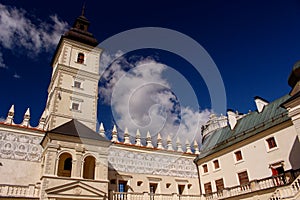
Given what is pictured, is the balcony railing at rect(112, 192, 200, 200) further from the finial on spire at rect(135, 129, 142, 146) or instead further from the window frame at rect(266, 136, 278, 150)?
the window frame at rect(266, 136, 278, 150)

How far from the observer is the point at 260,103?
82.5 feet

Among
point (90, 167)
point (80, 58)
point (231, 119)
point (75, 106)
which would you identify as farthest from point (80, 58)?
point (231, 119)

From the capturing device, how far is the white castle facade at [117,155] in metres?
18.1

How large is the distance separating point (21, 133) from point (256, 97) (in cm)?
2304

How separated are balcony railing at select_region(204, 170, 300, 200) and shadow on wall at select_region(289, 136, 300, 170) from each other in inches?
50.2

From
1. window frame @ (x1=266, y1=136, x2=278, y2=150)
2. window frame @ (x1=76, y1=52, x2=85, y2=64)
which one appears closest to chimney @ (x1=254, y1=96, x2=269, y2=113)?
window frame @ (x1=266, y1=136, x2=278, y2=150)

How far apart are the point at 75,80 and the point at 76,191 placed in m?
13.5

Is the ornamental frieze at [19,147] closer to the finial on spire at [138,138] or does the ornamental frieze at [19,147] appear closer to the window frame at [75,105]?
the window frame at [75,105]

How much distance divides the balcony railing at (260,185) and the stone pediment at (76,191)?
1123 centimetres

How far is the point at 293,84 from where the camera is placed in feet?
64.2

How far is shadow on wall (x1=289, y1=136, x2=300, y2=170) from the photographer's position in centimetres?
1811

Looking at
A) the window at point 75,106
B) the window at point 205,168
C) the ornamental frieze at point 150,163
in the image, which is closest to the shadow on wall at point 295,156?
the window at point 205,168

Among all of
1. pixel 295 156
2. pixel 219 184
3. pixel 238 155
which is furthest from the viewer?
pixel 219 184

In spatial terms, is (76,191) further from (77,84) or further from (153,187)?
(77,84)
